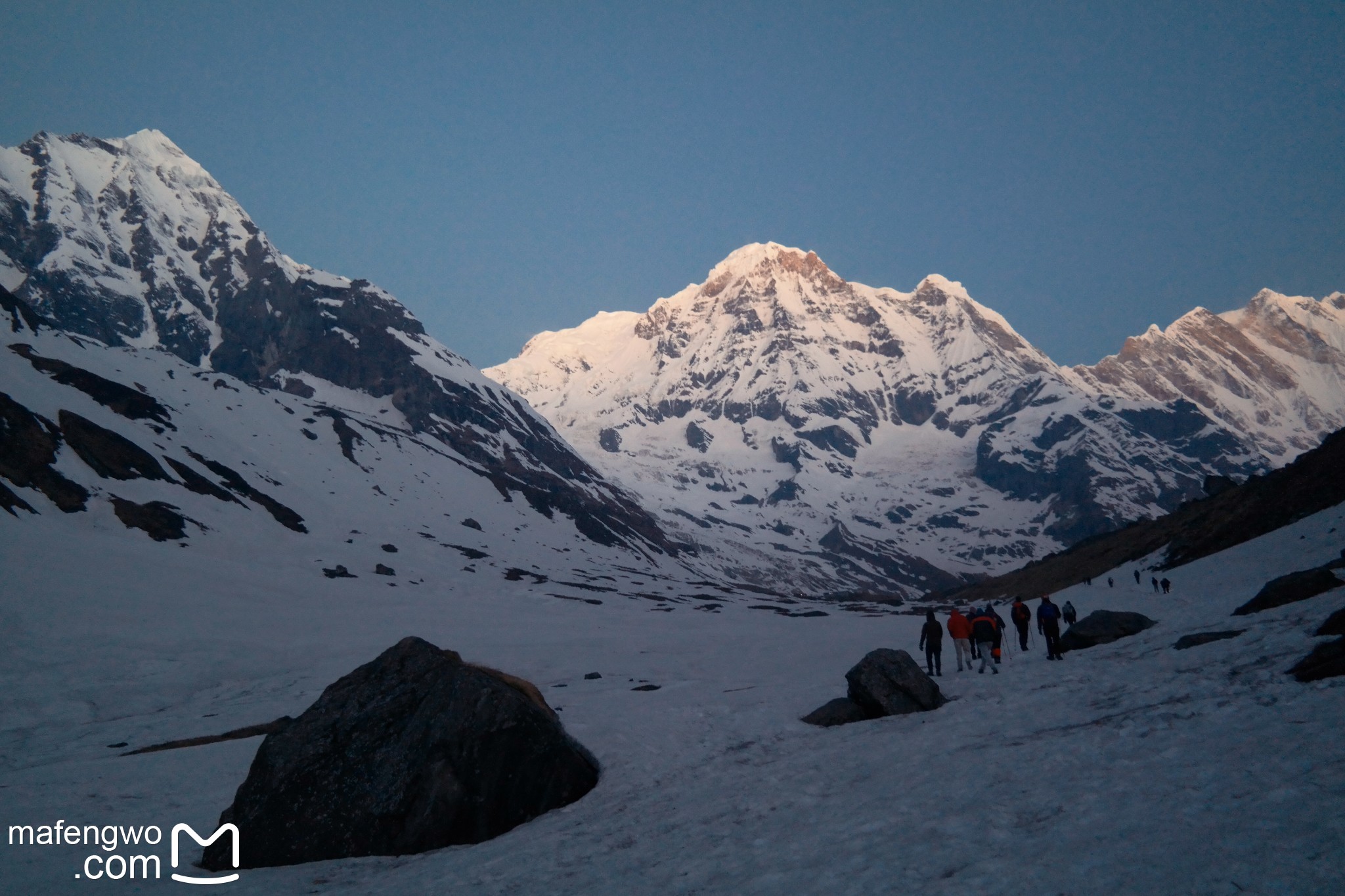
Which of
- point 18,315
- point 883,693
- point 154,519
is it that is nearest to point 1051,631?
point 883,693

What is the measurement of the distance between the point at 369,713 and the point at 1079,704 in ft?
43.1

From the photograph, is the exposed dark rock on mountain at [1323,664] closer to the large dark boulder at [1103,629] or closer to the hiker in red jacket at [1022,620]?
the large dark boulder at [1103,629]

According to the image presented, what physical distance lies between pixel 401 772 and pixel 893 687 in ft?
36.3

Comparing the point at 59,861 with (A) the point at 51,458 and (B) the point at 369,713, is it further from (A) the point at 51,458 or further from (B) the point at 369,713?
(A) the point at 51,458

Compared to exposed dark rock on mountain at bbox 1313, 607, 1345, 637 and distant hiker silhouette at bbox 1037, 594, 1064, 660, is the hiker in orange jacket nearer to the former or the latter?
distant hiker silhouette at bbox 1037, 594, 1064, 660

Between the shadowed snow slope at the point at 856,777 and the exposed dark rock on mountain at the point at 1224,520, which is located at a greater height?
the exposed dark rock on mountain at the point at 1224,520

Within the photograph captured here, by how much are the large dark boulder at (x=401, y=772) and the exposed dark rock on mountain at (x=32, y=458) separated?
65515 millimetres

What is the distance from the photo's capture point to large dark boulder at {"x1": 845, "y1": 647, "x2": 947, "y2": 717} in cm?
1894

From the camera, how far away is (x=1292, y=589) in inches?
837

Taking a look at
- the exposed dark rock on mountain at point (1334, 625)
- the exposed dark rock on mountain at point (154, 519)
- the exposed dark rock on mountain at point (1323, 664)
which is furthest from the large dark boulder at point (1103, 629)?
the exposed dark rock on mountain at point (154, 519)

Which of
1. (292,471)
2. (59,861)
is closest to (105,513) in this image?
(292,471)

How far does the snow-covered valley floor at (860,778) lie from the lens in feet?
27.9

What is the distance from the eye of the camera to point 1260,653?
15.2 m

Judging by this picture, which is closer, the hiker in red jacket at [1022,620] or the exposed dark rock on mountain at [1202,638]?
the exposed dark rock on mountain at [1202,638]
